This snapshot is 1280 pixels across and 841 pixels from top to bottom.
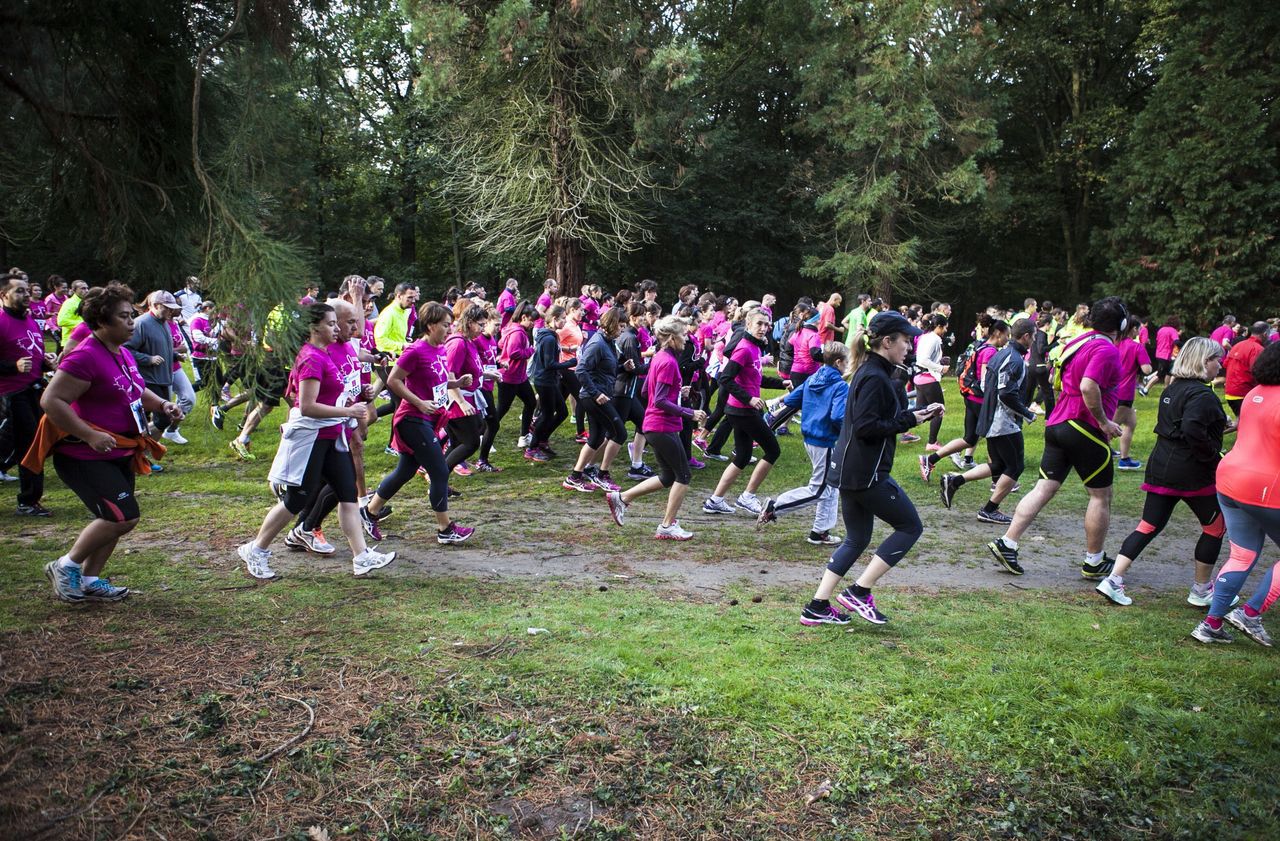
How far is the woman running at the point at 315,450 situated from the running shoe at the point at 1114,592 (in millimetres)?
5414

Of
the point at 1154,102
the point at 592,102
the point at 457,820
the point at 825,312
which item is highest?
the point at 1154,102

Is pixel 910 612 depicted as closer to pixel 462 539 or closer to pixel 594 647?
pixel 594 647

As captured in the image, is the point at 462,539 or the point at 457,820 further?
the point at 462,539

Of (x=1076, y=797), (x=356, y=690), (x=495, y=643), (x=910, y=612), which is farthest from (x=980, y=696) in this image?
(x=356, y=690)

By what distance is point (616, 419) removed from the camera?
966cm

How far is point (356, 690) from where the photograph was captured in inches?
176

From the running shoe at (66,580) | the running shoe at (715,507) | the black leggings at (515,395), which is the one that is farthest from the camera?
the black leggings at (515,395)

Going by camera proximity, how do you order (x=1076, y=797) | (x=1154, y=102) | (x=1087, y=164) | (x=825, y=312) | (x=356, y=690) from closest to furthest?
(x=1076, y=797) → (x=356, y=690) → (x=825, y=312) → (x=1154, y=102) → (x=1087, y=164)

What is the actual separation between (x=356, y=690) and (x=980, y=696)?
128 inches

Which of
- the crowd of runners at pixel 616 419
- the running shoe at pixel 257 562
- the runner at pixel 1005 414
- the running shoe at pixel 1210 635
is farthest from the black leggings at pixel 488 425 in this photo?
the running shoe at pixel 1210 635

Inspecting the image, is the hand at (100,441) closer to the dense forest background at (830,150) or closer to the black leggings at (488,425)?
the dense forest background at (830,150)

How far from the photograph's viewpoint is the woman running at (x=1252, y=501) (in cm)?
530

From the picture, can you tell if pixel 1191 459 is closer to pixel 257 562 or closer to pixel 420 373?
pixel 420 373

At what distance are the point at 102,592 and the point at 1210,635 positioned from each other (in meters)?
7.15
